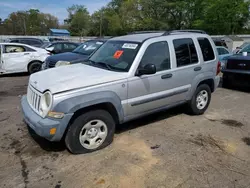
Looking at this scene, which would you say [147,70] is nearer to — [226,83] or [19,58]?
[226,83]

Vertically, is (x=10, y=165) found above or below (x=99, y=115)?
below

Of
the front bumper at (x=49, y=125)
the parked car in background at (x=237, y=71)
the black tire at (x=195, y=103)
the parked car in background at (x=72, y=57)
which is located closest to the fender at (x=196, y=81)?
the black tire at (x=195, y=103)

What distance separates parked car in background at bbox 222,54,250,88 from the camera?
24.6 ft

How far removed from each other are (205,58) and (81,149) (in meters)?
3.36

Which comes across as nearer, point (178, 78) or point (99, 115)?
point (99, 115)

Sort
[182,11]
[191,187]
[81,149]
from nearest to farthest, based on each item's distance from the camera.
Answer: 1. [191,187]
2. [81,149]
3. [182,11]

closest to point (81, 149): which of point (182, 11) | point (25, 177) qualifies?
point (25, 177)

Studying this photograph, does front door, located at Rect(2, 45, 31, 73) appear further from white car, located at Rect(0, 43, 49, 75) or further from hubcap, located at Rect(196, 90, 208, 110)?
hubcap, located at Rect(196, 90, 208, 110)

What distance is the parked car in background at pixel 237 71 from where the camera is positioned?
7508 millimetres

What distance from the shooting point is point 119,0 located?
7281 cm

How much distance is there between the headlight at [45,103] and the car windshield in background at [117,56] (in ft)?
3.87

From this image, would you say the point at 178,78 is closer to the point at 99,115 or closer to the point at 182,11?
the point at 99,115

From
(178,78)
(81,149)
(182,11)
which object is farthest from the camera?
(182,11)

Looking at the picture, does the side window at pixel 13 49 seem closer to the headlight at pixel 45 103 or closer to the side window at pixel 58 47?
the side window at pixel 58 47
